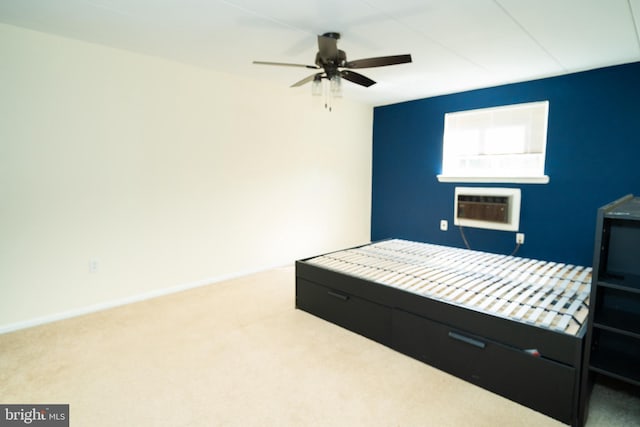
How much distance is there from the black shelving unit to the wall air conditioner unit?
2.30 m

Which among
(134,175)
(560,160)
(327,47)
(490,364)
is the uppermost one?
(327,47)

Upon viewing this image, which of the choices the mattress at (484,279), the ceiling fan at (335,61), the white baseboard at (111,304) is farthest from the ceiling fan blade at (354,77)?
the white baseboard at (111,304)

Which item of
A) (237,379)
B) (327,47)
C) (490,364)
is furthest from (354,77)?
(237,379)

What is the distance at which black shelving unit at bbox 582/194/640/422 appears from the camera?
1.48 meters

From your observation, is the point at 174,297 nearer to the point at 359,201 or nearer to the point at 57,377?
the point at 57,377

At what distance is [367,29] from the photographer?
2.40m

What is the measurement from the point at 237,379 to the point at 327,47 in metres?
2.21

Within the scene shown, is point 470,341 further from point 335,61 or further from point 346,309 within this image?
point 335,61

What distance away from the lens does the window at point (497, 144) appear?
373 cm

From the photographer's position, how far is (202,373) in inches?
79.4

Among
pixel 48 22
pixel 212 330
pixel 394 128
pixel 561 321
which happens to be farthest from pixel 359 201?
pixel 48 22

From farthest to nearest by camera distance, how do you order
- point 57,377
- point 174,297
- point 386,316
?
1. point 174,297
2. point 386,316
3. point 57,377

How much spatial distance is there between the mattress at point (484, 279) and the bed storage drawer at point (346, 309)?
18 cm

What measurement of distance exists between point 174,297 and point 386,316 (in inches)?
82.8
